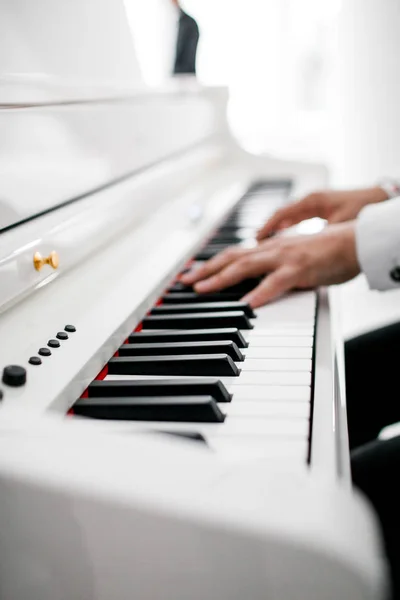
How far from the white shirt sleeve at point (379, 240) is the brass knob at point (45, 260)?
621mm

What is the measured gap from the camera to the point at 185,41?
2131 mm

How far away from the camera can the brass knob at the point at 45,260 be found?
34.5 inches

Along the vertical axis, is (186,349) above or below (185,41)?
below

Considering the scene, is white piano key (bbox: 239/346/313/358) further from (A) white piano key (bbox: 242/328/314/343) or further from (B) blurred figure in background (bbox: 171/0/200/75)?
(B) blurred figure in background (bbox: 171/0/200/75)

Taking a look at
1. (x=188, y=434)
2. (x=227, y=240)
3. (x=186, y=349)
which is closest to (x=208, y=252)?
(x=227, y=240)

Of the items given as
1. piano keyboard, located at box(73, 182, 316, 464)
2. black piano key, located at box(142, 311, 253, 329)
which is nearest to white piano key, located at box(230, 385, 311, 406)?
piano keyboard, located at box(73, 182, 316, 464)

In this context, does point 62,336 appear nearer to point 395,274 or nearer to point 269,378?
point 269,378

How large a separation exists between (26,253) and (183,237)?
594 millimetres

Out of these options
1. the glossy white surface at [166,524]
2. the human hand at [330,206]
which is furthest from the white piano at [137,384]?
the human hand at [330,206]

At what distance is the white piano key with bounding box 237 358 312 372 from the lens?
0.86 meters

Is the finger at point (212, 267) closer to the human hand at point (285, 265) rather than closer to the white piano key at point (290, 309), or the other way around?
the human hand at point (285, 265)

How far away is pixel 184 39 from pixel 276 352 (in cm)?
157

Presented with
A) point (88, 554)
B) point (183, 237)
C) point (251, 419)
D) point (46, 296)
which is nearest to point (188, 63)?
point (183, 237)

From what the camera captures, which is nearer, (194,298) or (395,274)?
(194,298)
